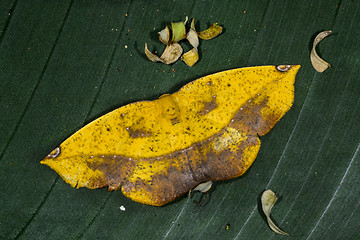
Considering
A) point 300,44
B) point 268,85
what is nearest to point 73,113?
point 268,85

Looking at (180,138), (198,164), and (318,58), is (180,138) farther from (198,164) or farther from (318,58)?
(318,58)

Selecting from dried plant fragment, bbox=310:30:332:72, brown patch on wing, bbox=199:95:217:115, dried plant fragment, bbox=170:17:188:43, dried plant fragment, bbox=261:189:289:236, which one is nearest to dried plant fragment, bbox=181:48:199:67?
dried plant fragment, bbox=170:17:188:43

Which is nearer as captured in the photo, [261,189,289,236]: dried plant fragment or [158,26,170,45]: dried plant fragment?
[158,26,170,45]: dried plant fragment

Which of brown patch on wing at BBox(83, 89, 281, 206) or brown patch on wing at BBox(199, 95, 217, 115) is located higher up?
brown patch on wing at BBox(199, 95, 217, 115)

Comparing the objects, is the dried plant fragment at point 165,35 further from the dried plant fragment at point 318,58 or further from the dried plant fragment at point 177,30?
the dried plant fragment at point 318,58

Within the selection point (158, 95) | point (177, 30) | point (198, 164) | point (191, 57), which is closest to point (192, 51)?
point (191, 57)

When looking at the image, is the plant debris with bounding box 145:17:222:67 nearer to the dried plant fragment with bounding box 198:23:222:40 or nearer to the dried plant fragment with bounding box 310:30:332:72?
the dried plant fragment with bounding box 198:23:222:40

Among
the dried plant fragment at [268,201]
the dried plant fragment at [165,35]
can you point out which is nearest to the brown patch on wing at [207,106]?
the dried plant fragment at [165,35]
